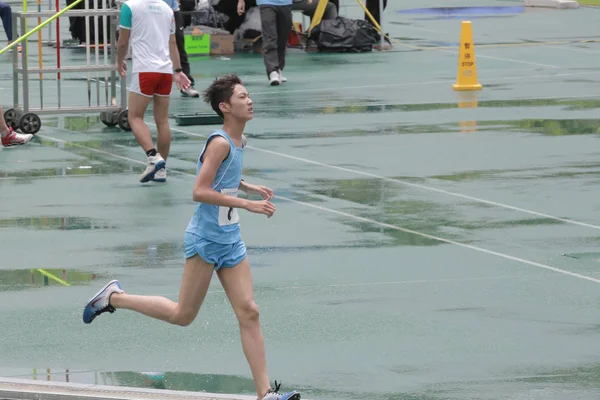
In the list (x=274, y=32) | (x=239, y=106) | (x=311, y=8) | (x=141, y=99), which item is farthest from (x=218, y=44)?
(x=239, y=106)

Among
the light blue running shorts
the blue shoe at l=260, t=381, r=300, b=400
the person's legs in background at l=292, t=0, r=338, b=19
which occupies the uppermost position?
the light blue running shorts

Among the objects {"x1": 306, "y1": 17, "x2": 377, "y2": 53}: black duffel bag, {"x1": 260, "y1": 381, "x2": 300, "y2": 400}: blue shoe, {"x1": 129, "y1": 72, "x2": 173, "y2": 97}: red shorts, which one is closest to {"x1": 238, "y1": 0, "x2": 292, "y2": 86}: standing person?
{"x1": 306, "y1": 17, "x2": 377, "y2": 53}: black duffel bag

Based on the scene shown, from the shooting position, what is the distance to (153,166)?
13672mm

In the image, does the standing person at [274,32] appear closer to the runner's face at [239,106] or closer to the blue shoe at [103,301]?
the blue shoe at [103,301]

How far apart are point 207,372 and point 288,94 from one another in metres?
13.4

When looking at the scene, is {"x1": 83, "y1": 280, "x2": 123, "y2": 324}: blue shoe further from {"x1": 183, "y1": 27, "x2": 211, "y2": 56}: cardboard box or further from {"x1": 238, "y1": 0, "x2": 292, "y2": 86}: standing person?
{"x1": 183, "y1": 27, "x2": 211, "y2": 56}: cardboard box

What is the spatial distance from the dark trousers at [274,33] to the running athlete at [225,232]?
47.0ft

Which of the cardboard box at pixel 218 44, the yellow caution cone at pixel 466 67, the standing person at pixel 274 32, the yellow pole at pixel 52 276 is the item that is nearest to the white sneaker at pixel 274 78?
the standing person at pixel 274 32

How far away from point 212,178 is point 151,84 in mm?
7099

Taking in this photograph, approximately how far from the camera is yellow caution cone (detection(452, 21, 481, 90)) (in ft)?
67.5

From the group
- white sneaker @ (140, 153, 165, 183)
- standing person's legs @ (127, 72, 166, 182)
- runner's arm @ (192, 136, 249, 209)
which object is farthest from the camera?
standing person's legs @ (127, 72, 166, 182)

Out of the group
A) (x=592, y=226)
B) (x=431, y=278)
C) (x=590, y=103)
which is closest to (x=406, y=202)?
(x=592, y=226)

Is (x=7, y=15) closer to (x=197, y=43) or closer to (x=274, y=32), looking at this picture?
(x=274, y=32)

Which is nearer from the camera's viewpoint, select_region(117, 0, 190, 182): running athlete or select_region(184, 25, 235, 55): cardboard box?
select_region(117, 0, 190, 182): running athlete
